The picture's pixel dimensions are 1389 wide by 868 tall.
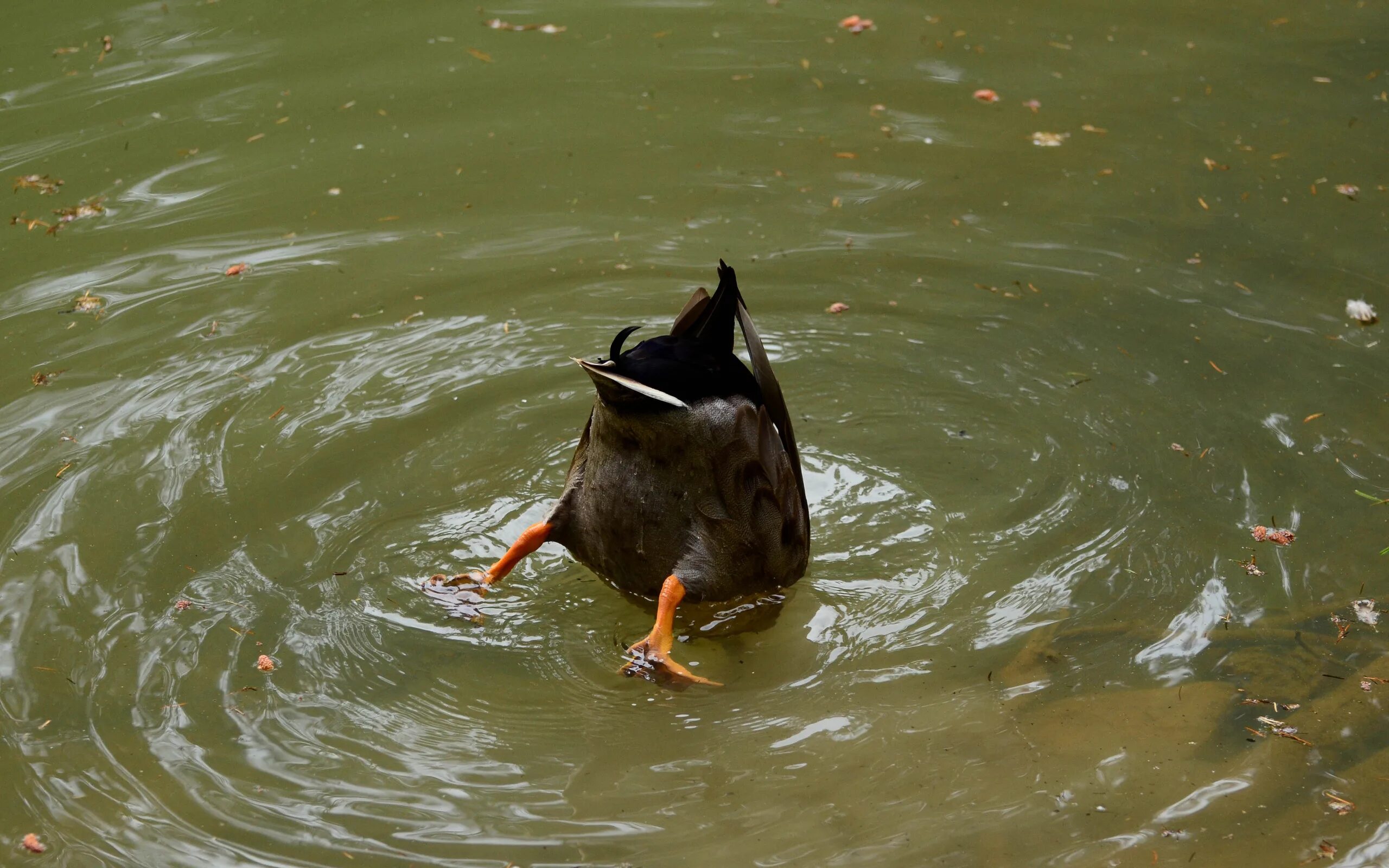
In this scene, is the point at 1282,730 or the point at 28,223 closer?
the point at 1282,730

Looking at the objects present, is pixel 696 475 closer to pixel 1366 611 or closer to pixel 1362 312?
pixel 1366 611

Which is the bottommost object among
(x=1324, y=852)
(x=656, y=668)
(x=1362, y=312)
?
(x=1324, y=852)

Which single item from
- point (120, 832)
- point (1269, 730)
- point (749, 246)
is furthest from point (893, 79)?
point (120, 832)

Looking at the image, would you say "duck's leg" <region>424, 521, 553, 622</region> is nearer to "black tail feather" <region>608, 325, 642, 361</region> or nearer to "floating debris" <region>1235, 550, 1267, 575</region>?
"black tail feather" <region>608, 325, 642, 361</region>

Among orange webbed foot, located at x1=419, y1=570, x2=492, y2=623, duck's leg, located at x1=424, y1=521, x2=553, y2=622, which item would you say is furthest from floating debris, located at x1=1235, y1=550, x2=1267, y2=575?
orange webbed foot, located at x1=419, y1=570, x2=492, y2=623

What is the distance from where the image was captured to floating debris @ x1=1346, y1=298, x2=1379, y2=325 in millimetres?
5832

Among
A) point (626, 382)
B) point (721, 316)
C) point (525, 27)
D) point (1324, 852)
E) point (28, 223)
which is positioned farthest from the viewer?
point (525, 27)

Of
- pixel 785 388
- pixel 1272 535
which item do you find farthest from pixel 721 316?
pixel 1272 535

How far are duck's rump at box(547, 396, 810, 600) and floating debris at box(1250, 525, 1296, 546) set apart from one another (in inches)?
65.7

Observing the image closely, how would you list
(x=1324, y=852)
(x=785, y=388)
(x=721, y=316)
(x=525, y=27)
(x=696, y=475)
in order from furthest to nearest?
1. (x=525, y=27)
2. (x=785, y=388)
3. (x=721, y=316)
4. (x=696, y=475)
5. (x=1324, y=852)

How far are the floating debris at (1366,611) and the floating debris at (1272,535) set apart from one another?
0.34 meters

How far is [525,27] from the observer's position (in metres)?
8.57

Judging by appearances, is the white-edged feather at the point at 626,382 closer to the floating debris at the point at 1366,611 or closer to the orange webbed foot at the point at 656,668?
the orange webbed foot at the point at 656,668

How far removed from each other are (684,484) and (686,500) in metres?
0.05
